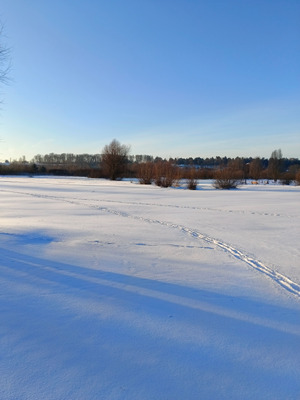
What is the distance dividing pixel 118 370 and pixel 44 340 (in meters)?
0.91

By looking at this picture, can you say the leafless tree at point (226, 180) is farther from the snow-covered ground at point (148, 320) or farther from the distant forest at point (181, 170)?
the snow-covered ground at point (148, 320)

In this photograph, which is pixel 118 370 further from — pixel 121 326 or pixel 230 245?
pixel 230 245

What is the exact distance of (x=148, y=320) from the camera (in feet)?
11.1

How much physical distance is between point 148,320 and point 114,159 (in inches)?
2113

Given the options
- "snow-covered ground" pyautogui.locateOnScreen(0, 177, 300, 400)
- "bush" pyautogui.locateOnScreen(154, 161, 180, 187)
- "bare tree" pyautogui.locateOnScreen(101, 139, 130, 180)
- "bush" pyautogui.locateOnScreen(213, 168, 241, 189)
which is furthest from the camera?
"bare tree" pyautogui.locateOnScreen(101, 139, 130, 180)

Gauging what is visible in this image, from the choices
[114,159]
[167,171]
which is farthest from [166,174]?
[114,159]

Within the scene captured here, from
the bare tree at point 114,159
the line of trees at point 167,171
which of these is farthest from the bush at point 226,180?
the bare tree at point 114,159

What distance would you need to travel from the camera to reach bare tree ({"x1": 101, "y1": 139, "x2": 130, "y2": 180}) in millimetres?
55719

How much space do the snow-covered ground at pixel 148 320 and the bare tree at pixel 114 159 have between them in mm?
49429

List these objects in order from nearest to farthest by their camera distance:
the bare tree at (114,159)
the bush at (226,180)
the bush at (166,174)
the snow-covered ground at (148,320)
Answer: the snow-covered ground at (148,320), the bush at (226,180), the bush at (166,174), the bare tree at (114,159)

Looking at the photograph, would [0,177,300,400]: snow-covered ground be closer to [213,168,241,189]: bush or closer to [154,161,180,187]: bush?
[213,168,241,189]: bush

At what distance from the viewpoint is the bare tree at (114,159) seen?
183 feet

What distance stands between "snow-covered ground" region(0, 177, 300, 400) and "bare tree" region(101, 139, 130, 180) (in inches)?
1946

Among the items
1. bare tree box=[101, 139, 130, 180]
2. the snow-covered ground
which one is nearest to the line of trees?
bare tree box=[101, 139, 130, 180]
